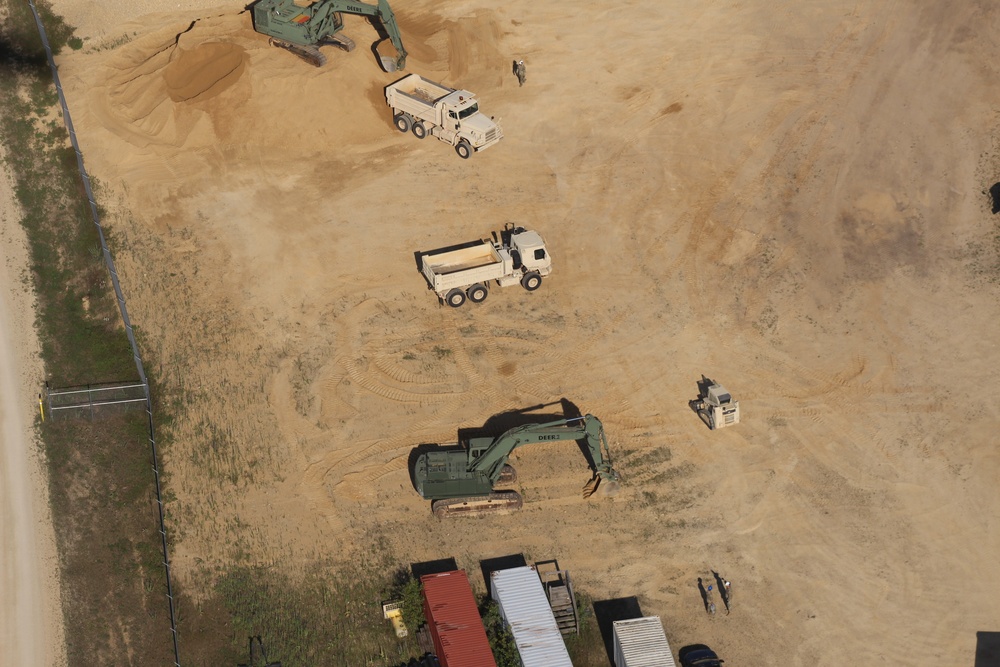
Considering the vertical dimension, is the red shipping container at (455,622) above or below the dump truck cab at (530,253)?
below

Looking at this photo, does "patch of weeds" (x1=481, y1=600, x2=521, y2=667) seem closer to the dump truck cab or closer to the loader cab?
the loader cab

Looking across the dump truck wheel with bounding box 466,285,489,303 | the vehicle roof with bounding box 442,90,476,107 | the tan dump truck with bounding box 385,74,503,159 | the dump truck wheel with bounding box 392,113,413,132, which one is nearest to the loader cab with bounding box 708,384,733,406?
the dump truck wheel with bounding box 466,285,489,303

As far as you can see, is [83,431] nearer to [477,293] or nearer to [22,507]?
[22,507]

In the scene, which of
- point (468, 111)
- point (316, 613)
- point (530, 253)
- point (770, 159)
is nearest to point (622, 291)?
point (530, 253)

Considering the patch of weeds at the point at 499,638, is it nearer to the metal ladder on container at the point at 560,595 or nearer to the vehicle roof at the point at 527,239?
the metal ladder on container at the point at 560,595

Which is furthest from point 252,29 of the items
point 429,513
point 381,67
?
point 429,513

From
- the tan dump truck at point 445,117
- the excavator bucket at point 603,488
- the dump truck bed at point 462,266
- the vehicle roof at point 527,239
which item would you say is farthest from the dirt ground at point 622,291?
the vehicle roof at point 527,239
